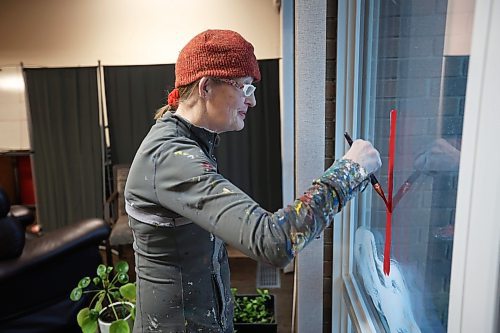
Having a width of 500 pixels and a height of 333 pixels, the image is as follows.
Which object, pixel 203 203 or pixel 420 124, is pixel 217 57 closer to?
pixel 203 203

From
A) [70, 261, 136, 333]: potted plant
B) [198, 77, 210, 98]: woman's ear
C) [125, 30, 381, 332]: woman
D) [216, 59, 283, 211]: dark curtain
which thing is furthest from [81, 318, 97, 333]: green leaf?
[216, 59, 283, 211]: dark curtain

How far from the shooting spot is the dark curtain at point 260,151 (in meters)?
3.52

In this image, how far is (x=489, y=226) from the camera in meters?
0.63

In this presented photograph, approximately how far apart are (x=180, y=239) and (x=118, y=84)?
293cm

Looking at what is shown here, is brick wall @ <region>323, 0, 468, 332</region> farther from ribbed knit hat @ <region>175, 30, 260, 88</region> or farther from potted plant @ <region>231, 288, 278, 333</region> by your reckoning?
potted plant @ <region>231, 288, 278, 333</region>

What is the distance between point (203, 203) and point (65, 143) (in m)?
3.34

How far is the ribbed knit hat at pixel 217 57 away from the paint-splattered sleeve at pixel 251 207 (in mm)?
191

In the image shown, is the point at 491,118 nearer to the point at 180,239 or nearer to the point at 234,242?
the point at 234,242

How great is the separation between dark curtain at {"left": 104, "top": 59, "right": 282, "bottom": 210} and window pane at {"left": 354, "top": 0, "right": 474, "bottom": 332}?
2.13 metres

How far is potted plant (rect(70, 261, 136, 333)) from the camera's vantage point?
5.86ft

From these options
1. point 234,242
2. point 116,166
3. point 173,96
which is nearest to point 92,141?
point 116,166

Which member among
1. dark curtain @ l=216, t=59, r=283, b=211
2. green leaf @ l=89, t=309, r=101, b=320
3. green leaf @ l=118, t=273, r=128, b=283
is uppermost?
dark curtain @ l=216, t=59, r=283, b=211

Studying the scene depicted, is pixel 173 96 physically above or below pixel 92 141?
→ above

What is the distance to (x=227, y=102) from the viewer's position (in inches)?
36.5
